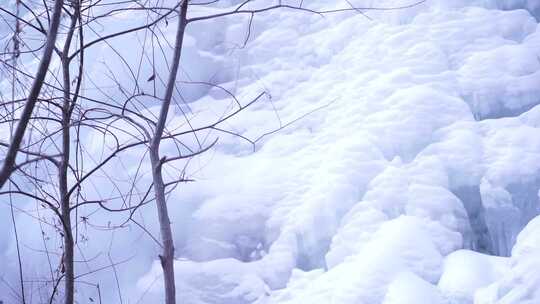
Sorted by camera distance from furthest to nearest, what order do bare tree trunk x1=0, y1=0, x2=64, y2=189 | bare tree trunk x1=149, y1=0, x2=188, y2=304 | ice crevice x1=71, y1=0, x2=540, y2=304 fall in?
ice crevice x1=71, y1=0, x2=540, y2=304
bare tree trunk x1=149, y1=0, x2=188, y2=304
bare tree trunk x1=0, y1=0, x2=64, y2=189

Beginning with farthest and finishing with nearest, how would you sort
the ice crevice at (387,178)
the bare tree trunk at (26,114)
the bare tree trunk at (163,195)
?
the ice crevice at (387,178) < the bare tree trunk at (163,195) < the bare tree trunk at (26,114)

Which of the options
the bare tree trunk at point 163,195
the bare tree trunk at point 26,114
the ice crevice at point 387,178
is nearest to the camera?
the bare tree trunk at point 26,114

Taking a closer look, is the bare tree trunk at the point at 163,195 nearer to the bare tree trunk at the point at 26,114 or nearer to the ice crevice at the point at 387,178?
the bare tree trunk at the point at 26,114

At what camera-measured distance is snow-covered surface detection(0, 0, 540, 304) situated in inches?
104

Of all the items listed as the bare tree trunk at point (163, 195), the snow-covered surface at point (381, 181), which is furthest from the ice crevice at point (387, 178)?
the bare tree trunk at point (163, 195)

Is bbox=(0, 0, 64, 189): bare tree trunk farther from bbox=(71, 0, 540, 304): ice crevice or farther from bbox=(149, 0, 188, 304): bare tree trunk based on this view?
bbox=(71, 0, 540, 304): ice crevice

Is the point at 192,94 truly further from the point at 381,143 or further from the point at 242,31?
the point at 381,143

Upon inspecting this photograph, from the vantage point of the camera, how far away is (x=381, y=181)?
3047 millimetres

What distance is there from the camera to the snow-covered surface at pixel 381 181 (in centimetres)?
263

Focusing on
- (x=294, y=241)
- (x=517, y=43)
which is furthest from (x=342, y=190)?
(x=517, y=43)

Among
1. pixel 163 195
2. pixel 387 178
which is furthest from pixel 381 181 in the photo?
pixel 163 195

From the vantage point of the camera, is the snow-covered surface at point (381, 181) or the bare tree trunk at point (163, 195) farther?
the snow-covered surface at point (381, 181)

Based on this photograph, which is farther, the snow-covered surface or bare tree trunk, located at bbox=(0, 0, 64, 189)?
the snow-covered surface

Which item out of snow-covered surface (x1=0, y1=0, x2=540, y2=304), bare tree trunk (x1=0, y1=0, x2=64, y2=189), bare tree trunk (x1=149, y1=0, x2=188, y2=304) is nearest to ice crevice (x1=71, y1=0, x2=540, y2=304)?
snow-covered surface (x1=0, y1=0, x2=540, y2=304)
